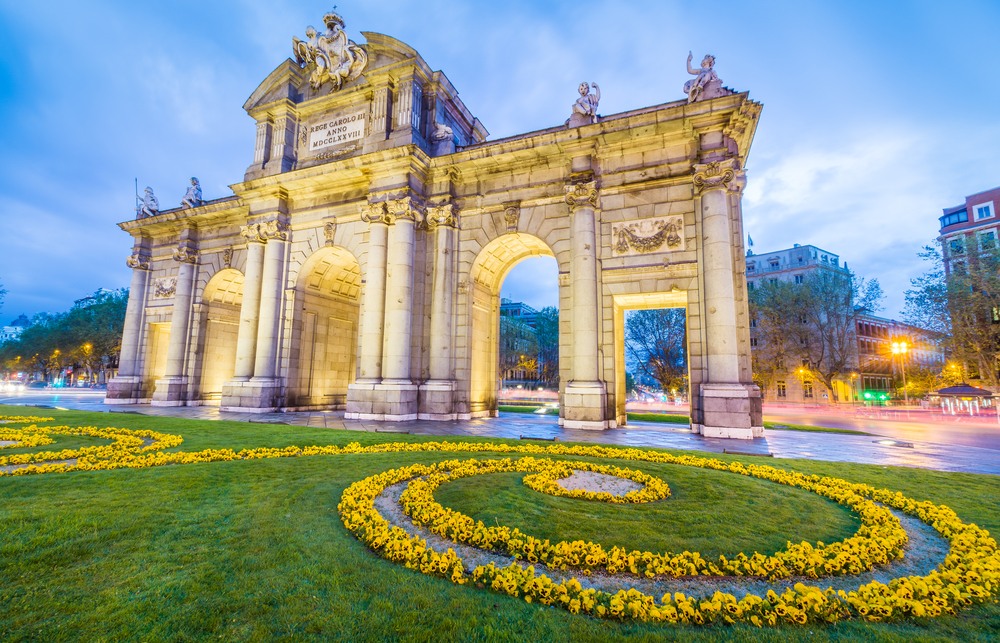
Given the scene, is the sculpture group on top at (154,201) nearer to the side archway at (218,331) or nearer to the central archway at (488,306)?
the side archway at (218,331)

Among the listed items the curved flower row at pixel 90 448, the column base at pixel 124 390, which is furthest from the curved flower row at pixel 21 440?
the column base at pixel 124 390

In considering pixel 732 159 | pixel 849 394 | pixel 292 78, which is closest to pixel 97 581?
pixel 732 159

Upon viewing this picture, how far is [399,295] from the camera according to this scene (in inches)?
763

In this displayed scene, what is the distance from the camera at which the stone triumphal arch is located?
54.4 ft

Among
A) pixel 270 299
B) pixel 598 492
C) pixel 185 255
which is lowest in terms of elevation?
pixel 598 492

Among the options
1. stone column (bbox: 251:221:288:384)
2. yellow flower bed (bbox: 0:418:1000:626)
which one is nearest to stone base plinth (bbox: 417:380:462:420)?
stone column (bbox: 251:221:288:384)

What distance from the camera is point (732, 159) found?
633 inches

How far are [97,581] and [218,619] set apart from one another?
1362 millimetres

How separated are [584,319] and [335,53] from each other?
18.4 metres

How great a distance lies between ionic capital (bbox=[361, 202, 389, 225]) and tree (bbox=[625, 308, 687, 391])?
2664 centimetres

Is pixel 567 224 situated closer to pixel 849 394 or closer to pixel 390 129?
pixel 390 129

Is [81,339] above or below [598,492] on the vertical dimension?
above

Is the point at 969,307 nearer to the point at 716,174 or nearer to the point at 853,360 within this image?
the point at 853,360

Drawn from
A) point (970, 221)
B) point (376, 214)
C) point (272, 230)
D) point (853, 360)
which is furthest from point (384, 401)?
point (970, 221)
